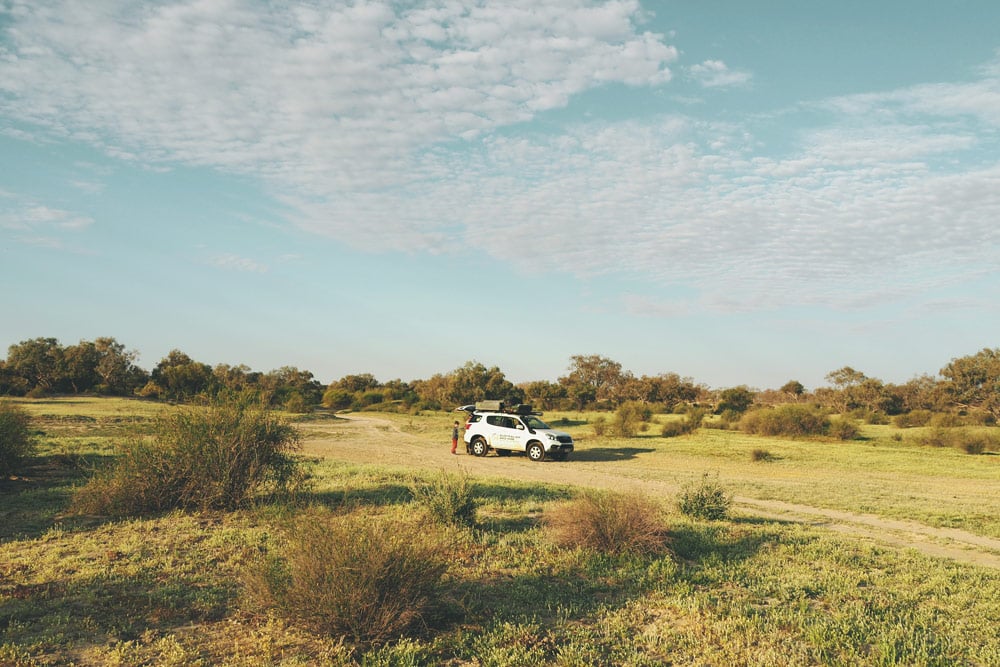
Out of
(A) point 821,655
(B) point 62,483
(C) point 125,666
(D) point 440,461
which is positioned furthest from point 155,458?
(D) point 440,461

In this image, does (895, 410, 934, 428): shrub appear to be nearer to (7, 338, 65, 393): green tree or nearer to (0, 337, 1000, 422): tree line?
(0, 337, 1000, 422): tree line

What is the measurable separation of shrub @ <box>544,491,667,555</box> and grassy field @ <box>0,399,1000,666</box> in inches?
9.9

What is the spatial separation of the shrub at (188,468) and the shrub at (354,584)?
17.7 ft

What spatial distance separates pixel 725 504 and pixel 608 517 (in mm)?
4278

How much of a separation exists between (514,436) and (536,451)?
4.06ft

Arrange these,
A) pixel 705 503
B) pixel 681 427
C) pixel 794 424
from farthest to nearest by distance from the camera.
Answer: pixel 681 427, pixel 794 424, pixel 705 503

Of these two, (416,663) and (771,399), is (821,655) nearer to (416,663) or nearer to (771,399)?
(416,663)

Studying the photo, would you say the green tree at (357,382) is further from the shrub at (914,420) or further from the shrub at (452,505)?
the shrub at (452,505)

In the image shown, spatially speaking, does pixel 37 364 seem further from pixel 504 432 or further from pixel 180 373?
pixel 504 432

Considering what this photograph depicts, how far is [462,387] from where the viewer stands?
78.1 m

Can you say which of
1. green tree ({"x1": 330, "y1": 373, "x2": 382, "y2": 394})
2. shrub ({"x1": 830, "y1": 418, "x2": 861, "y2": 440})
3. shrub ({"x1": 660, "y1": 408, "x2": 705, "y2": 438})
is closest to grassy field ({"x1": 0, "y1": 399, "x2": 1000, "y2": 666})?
shrub ({"x1": 660, "y1": 408, "x2": 705, "y2": 438})

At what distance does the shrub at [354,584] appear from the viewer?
227 inches

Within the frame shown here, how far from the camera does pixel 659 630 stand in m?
6.21

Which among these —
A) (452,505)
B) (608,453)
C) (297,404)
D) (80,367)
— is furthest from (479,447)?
(80,367)
